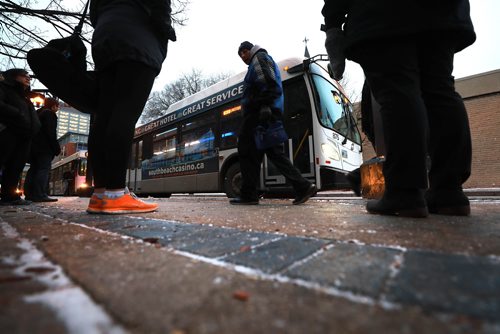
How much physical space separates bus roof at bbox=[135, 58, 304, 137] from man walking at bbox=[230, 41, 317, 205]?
9.73ft

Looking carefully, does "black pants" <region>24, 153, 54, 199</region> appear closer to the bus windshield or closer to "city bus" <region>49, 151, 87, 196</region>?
the bus windshield

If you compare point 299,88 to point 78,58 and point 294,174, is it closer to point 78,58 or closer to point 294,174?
point 294,174

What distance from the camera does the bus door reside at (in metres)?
5.46

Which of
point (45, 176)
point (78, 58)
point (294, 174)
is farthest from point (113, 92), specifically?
point (45, 176)

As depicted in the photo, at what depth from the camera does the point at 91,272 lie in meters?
0.59

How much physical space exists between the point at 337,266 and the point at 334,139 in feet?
17.7

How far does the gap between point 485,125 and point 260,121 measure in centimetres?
1512

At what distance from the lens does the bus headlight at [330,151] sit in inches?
211

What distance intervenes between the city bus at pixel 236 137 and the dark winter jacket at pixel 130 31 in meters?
3.80

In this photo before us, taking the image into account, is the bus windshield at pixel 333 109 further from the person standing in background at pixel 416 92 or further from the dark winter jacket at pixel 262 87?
the person standing in background at pixel 416 92

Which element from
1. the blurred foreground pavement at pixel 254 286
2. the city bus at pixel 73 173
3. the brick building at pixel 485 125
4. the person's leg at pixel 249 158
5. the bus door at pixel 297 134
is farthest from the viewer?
the city bus at pixel 73 173

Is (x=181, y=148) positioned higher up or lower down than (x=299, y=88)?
lower down

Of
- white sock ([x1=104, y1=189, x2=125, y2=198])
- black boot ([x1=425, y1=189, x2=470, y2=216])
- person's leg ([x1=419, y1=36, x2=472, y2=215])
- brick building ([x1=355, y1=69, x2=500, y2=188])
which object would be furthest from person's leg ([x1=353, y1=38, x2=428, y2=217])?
brick building ([x1=355, y1=69, x2=500, y2=188])

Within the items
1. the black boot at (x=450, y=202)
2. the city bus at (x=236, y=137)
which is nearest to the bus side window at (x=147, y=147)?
the city bus at (x=236, y=137)
